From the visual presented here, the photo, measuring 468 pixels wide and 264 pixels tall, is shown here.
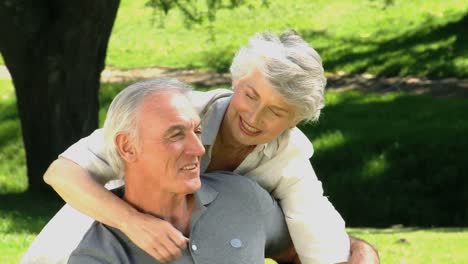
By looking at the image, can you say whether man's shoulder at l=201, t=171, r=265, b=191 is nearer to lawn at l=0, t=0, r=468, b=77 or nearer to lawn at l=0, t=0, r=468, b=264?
lawn at l=0, t=0, r=468, b=264

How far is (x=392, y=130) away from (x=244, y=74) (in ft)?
27.0

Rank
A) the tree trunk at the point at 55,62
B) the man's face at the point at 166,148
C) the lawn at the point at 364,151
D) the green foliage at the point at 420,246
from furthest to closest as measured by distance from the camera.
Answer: the tree trunk at the point at 55,62 < the lawn at the point at 364,151 < the green foliage at the point at 420,246 < the man's face at the point at 166,148

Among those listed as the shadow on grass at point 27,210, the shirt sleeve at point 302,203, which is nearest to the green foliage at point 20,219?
the shadow on grass at point 27,210

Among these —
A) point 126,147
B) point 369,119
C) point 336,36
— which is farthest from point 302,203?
point 336,36

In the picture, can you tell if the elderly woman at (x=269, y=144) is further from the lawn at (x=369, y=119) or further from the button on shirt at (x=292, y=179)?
the lawn at (x=369, y=119)

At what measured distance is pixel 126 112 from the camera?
2924mm

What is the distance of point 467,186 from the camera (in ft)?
34.2

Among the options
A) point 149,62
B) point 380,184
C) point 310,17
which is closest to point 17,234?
point 380,184

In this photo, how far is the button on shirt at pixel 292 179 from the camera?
337cm

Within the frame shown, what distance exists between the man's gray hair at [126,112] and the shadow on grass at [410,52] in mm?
11682

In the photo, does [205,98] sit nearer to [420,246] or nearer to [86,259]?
[86,259]

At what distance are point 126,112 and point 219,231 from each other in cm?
42

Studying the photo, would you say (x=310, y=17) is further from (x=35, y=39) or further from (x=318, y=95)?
(x=318, y=95)

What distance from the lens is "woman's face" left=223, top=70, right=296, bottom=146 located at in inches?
131
